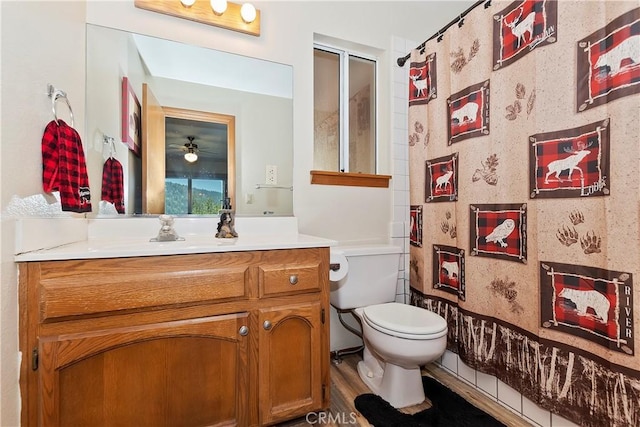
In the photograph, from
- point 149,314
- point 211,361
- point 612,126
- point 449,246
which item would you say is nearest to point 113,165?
point 149,314

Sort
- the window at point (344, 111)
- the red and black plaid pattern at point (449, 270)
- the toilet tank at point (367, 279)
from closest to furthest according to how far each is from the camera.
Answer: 1. the red and black plaid pattern at point (449, 270)
2. the toilet tank at point (367, 279)
3. the window at point (344, 111)

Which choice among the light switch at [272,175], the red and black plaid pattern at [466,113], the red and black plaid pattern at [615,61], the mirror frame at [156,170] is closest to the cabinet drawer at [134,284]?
the mirror frame at [156,170]

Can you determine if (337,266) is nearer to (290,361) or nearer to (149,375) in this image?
(290,361)

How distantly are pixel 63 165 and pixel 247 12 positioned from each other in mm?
1173

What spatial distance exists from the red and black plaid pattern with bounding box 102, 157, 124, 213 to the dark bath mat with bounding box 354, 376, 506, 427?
1503 mm

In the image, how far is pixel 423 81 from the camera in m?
1.73

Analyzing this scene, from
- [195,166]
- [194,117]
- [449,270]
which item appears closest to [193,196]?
[195,166]

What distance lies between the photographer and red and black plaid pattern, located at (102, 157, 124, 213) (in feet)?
4.50

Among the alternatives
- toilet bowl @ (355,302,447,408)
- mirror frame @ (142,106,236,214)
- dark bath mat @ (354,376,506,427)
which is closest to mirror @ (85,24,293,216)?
mirror frame @ (142,106,236,214)

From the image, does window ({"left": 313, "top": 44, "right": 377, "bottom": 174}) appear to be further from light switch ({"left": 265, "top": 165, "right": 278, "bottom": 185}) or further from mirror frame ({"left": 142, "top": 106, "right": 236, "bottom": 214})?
mirror frame ({"left": 142, "top": 106, "right": 236, "bottom": 214})

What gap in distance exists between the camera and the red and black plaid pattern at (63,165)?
0.99m

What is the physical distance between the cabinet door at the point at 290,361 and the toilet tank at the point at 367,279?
43 centimetres

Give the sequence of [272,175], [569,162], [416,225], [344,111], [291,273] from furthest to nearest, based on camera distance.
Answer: [344,111] → [416,225] → [272,175] → [291,273] → [569,162]

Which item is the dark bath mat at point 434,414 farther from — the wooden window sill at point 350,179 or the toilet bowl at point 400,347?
the wooden window sill at point 350,179
